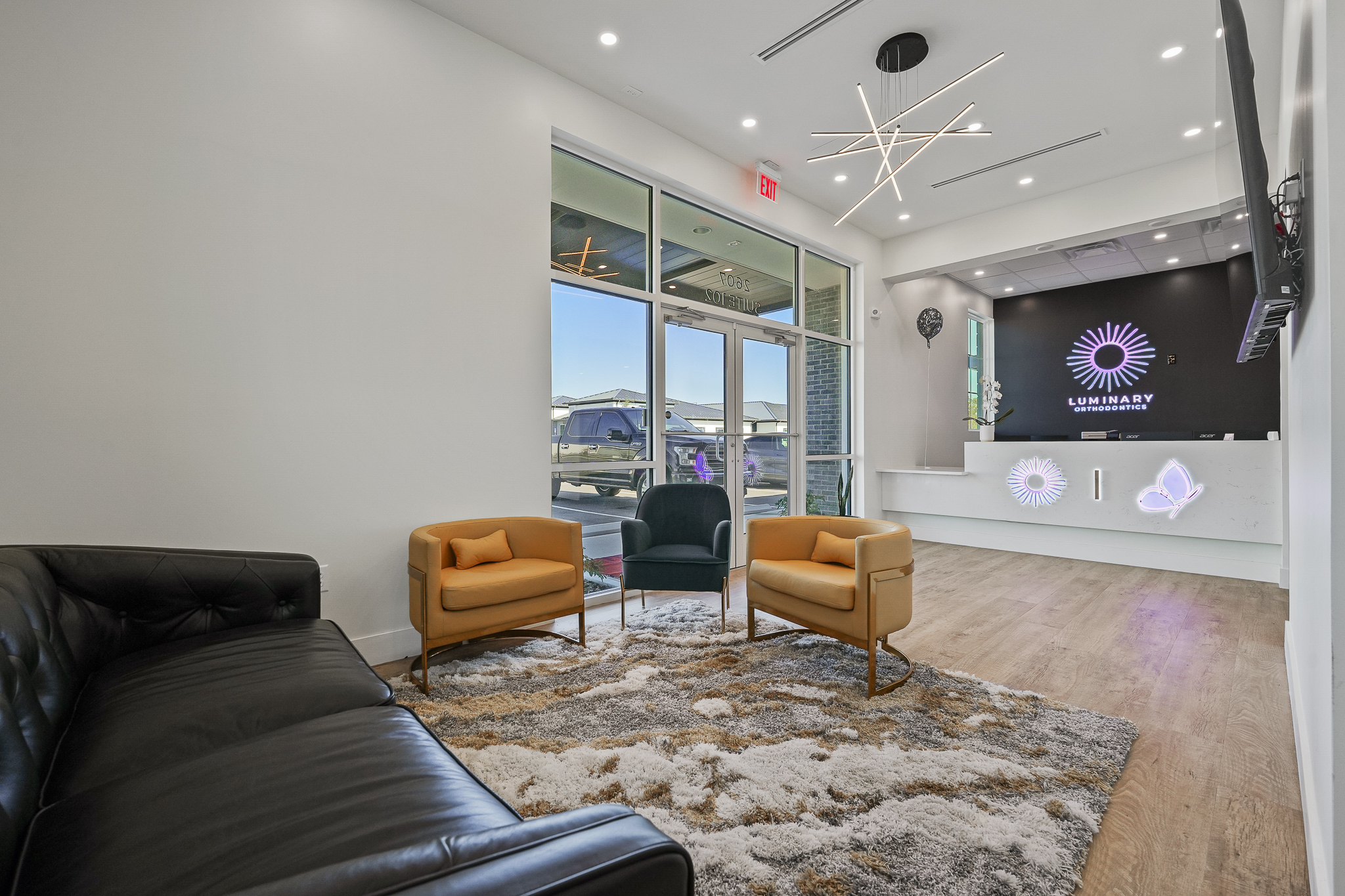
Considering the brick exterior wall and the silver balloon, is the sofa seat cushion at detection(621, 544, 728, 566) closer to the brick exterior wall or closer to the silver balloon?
the brick exterior wall

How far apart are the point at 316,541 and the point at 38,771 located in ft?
6.00

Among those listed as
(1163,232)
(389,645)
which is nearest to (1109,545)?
(1163,232)

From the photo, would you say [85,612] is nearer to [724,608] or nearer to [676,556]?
[676,556]

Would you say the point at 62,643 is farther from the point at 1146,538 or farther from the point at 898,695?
the point at 1146,538

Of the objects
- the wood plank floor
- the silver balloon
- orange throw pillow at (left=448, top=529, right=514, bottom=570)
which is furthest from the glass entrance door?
the silver balloon

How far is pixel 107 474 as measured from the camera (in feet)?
8.20

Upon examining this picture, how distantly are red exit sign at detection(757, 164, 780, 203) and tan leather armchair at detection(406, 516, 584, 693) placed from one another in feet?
12.5

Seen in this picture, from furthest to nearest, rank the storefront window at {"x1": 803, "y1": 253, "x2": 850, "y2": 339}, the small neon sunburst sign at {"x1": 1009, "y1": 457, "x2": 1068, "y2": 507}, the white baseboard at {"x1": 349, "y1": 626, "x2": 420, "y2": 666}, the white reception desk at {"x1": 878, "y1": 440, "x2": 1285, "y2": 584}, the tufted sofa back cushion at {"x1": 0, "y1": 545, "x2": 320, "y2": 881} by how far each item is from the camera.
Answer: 1. the storefront window at {"x1": 803, "y1": 253, "x2": 850, "y2": 339}
2. the small neon sunburst sign at {"x1": 1009, "y1": 457, "x2": 1068, "y2": 507}
3. the white reception desk at {"x1": 878, "y1": 440, "x2": 1285, "y2": 584}
4. the white baseboard at {"x1": 349, "y1": 626, "x2": 420, "y2": 666}
5. the tufted sofa back cushion at {"x1": 0, "y1": 545, "x2": 320, "y2": 881}

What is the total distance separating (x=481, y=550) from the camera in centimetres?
332

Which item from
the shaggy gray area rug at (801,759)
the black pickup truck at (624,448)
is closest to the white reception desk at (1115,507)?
the black pickup truck at (624,448)

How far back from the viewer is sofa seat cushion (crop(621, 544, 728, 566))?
3.61m

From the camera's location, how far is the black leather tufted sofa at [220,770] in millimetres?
761

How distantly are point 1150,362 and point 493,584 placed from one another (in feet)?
29.2

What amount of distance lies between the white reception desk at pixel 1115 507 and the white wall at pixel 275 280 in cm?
491
